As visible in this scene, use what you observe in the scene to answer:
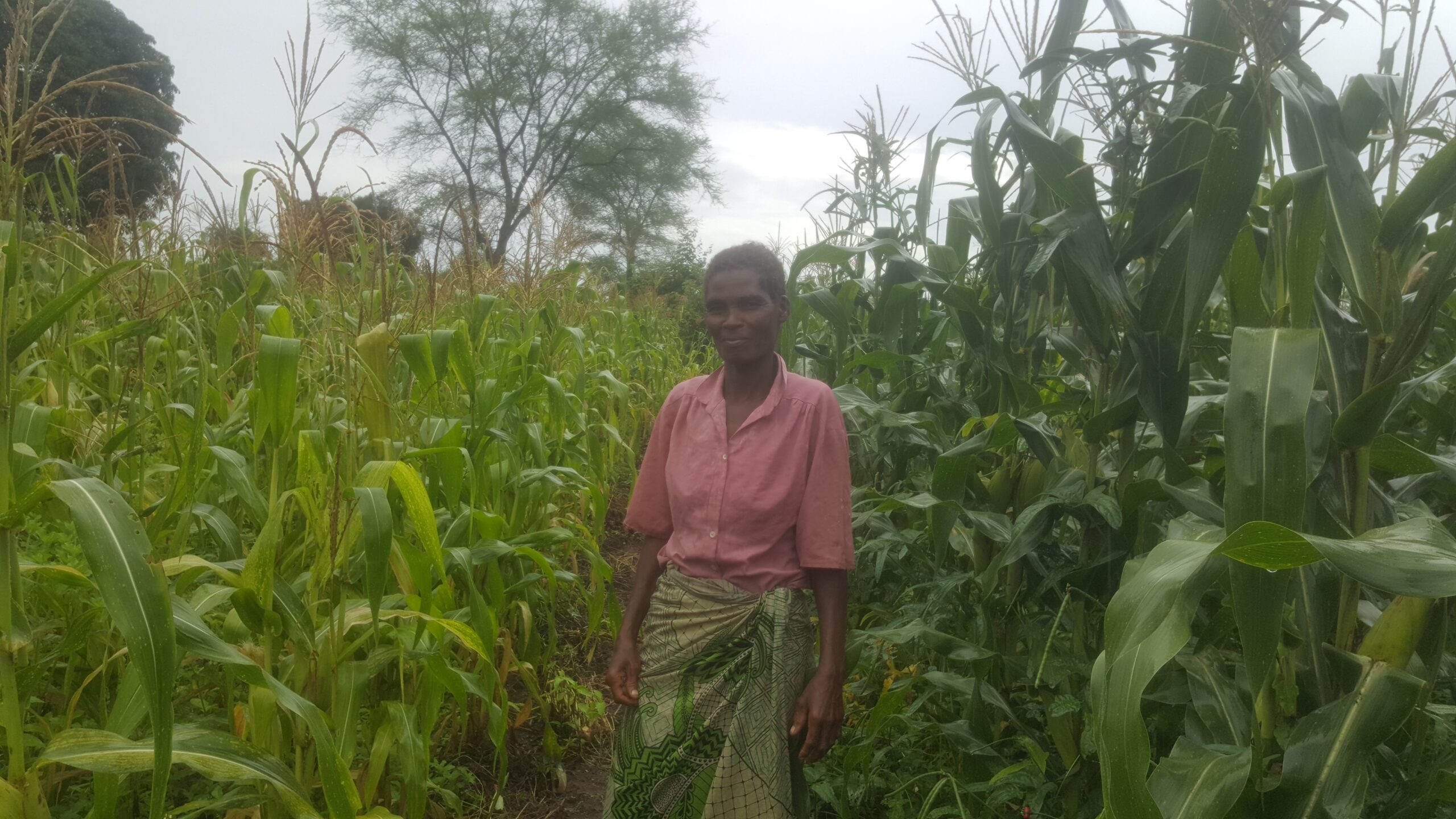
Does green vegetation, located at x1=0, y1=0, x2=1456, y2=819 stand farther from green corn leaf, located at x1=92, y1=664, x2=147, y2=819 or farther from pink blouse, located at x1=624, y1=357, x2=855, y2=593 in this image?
pink blouse, located at x1=624, y1=357, x2=855, y2=593

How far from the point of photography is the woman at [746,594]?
1.94 metres

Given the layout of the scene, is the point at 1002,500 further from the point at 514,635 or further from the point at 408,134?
the point at 408,134

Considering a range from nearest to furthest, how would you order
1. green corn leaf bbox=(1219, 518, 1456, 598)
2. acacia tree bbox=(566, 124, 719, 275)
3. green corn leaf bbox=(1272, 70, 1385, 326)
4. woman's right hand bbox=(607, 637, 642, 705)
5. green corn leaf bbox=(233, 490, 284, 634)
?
green corn leaf bbox=(1219, 518, 1456, 598) < green corn leaf bbox=(1272, 70, 1385, 326) < green corn leaf bbox=(233, 490, 284, 634) < woman's right hand bbox=(607, 637, 642, 705) < acacia tree bbox=(566, 124, 719, 275)

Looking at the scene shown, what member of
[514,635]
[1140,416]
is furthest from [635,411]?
[1140,416]

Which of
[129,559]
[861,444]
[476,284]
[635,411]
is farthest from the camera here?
[635,411]

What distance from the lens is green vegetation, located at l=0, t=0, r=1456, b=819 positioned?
1277mm

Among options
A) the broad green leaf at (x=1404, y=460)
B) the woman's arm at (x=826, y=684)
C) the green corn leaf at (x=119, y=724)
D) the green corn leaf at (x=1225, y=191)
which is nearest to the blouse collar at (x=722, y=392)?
the woman's arm at (x=826, y=684)

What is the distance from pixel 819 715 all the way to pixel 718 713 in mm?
221

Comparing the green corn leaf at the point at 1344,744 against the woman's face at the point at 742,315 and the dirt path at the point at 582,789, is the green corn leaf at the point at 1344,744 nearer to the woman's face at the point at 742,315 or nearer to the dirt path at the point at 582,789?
the woman's face at the point at 742,315

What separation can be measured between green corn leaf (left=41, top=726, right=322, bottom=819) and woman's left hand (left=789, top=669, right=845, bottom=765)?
0.98 meters

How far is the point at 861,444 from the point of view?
150 inches

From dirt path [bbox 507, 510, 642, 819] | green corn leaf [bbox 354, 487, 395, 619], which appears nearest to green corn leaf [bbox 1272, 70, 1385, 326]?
green corn leaf [bbox 354, 487, 395, 619]

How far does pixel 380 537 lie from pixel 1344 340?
1645 millimetres

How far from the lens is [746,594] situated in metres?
1.98
